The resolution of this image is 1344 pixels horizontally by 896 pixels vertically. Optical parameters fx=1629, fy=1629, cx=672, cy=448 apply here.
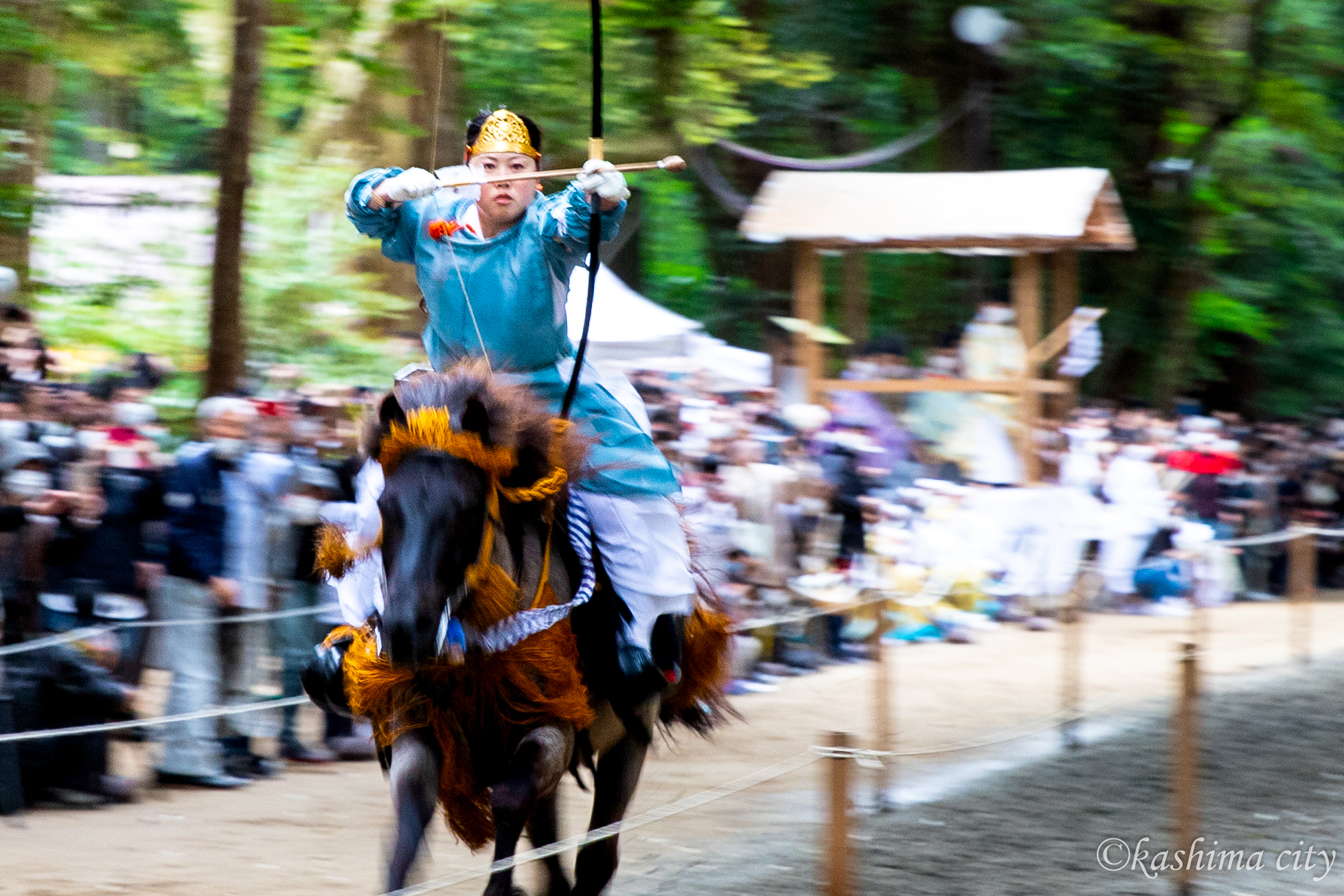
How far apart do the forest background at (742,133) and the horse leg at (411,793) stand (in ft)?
19.5

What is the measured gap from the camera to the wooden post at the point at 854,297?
14633 mm

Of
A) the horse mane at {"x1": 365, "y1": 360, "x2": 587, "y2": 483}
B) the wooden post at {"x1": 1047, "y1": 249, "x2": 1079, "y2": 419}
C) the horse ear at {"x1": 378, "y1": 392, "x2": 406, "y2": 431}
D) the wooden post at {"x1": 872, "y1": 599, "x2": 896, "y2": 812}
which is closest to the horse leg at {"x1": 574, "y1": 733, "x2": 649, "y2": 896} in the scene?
the horse mane at {"x1": 365, "y1": 360, "x2": 587, "y2": 483}

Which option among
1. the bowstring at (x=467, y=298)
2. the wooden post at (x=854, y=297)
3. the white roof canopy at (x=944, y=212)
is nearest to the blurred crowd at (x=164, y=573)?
the bowstring at (x=467, y=298)

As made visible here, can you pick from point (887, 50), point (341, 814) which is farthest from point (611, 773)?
point (887, 50)

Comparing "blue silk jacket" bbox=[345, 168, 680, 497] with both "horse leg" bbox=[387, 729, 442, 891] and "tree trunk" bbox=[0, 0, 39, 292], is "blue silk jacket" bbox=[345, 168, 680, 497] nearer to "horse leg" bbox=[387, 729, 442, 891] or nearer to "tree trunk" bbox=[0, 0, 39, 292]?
"horse leg" bbox=[387, 729, 442, 891]

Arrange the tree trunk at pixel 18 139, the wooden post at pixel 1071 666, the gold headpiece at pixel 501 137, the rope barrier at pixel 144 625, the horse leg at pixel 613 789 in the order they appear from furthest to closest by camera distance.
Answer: the tree trunk at pixel 18 139 → the wooden post at pixel 1071 666 → the rope barrier at pixel 144 625 → the horse leg at pixel 613 789 → the gold headpiece at pixel 501 137

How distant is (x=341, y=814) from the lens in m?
6.62

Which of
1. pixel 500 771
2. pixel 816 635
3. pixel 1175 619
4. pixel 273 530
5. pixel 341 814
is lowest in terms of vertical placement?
pixel 1175 619

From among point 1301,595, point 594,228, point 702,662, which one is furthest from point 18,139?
point 1301,595

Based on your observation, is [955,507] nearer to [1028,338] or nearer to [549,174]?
[1028,338]

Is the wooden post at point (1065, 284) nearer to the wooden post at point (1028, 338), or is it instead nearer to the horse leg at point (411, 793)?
the wooden post at point (1028, 338)

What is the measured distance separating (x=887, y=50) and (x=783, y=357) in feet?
15.7

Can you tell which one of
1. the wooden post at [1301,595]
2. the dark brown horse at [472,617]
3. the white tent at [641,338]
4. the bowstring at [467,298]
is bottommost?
the wooden post at [1301,595]

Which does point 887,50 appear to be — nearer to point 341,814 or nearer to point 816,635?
point 816,635
